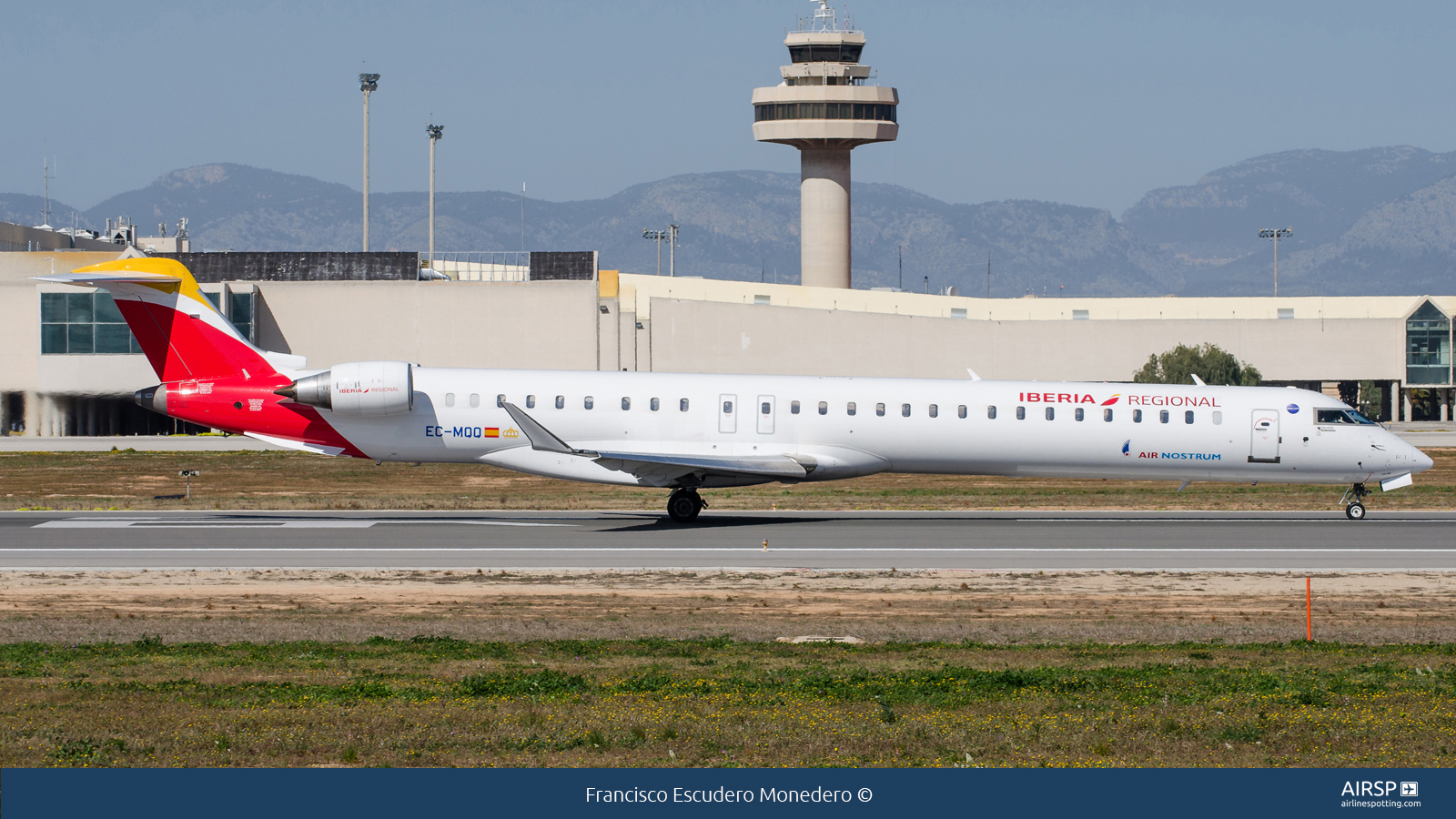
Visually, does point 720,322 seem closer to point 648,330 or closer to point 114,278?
point 648,330

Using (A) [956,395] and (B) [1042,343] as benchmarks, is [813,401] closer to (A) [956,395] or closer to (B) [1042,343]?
(A) [956,395]

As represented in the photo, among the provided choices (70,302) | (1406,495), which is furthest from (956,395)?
(70,302)

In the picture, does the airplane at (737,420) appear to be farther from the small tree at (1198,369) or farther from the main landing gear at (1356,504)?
the small tree at (1198,369)

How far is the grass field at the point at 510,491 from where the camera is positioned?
3566 centimetres

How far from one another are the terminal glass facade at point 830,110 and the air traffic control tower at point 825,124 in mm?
73

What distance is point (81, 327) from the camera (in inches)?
2884

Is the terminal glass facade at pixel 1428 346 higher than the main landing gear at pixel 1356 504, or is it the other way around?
the terminal glass facade at pixel 1428 346

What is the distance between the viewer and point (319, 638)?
695 inches

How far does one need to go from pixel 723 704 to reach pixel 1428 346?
101402 mm

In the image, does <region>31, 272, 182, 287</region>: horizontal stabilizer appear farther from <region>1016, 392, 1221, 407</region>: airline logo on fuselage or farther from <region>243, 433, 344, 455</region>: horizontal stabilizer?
<region>1016, 392, 1221, 407</region>: airline logo on fuselage

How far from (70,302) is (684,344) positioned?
109 ft

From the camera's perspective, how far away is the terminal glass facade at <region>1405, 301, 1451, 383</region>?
100312 millimetres

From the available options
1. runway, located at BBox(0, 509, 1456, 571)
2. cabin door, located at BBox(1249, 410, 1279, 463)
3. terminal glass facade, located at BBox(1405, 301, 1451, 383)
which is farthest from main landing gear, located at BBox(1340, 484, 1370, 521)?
terminal glass facade, located at BBox(1405, 301, 1451, 383)

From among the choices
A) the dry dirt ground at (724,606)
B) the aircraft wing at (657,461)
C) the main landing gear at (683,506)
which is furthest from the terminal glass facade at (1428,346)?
the dry dirt ground at (724,606)
